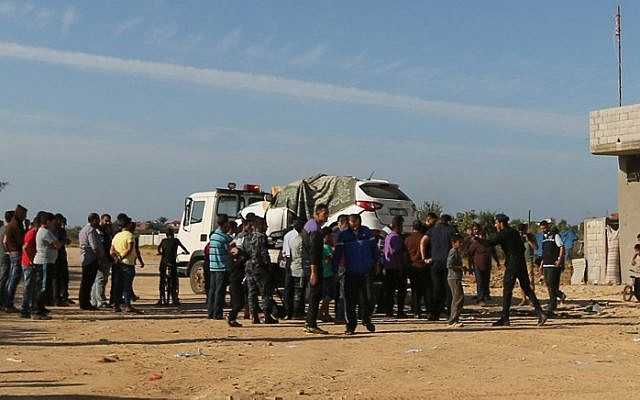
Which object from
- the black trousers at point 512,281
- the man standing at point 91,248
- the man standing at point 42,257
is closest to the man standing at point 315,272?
the black trousers at point 512,281

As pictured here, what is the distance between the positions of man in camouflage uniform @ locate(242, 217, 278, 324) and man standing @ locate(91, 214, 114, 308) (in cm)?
383

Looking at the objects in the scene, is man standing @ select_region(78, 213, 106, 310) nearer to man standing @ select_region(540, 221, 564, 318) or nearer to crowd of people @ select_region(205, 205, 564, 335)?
crowd of people @ select_region(205, 205, 564, 335)

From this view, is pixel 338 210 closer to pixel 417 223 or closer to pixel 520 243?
pixel 417 223

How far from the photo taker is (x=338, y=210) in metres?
20.3

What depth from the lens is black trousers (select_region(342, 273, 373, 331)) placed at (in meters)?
13.8

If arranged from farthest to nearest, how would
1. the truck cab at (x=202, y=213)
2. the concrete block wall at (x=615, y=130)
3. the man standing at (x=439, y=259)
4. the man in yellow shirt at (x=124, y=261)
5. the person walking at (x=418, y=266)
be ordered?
the concrete block wall at (x=615, y=130)
the truck cab at (x=202, y=213)
the man in yellow shirt at (x=124, y=261)
the person walking at (x=418, y=266)
the man standing at (x=439, y=259)

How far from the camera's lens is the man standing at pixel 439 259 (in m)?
15.9

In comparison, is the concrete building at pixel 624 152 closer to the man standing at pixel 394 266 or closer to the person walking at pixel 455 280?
the man standing at pixel 394 266

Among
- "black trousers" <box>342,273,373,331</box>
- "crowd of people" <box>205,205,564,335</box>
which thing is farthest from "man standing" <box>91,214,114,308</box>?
"black trousers" <box>342,273,373,331</box>

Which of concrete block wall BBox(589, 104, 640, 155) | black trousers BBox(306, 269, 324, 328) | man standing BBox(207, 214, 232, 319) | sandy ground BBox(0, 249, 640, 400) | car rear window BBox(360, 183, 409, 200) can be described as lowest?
sandy ground BBox(0, 249, 640, 400)

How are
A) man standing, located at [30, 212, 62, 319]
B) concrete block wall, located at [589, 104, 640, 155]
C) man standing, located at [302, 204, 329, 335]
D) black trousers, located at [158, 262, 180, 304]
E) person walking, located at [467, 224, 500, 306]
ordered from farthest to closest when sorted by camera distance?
1. concrete block wall, located at [589, 104, 640, 155]
2. person walking, located at [467, 224, 500, 306]
3. black trousers, located at [158, 262, 180, 304]
4. man standing, located at [30, 212, 62, 319]
5. man standing, located at [302, 204, 329, 335]

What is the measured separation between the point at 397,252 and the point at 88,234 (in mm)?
A: 5741

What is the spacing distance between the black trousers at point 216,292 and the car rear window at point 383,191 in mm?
5117

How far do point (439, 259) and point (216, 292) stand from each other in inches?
148
